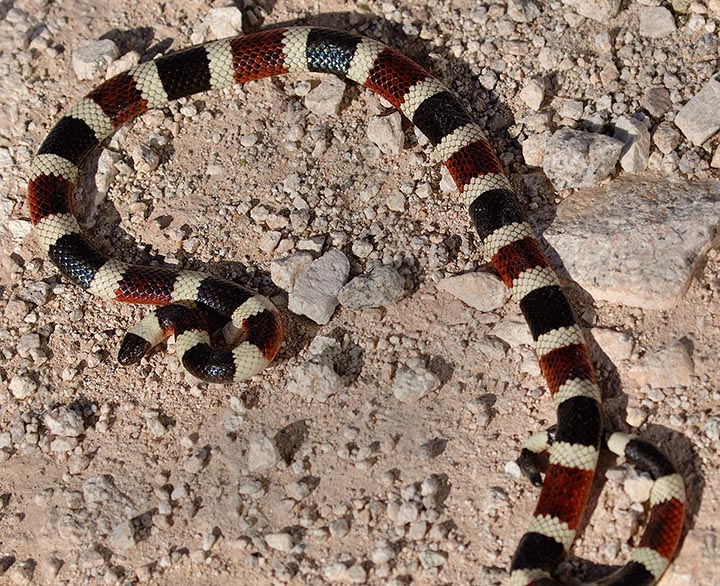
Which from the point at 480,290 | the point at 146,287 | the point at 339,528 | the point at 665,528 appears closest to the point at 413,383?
the point at 480,290

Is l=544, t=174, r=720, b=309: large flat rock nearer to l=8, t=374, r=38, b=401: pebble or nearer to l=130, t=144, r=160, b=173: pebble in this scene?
l=130, t=144, r=160, b=173: pebble

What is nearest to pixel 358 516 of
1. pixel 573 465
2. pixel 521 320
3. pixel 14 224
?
pixel 573 465

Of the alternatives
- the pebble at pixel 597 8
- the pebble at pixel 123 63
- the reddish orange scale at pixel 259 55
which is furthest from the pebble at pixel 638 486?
the pebble at pixel 123 63

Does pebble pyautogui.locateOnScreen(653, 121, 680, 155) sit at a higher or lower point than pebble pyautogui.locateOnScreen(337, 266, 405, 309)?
higher

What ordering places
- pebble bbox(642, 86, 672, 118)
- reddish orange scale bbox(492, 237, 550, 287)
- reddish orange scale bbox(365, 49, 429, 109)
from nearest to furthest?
reddish orange scale bbox(492, 237, 550, 287)
pebble bbox(642, 86, 672, 118)
reddish orange scale bbox(365, 49, 429, 109)

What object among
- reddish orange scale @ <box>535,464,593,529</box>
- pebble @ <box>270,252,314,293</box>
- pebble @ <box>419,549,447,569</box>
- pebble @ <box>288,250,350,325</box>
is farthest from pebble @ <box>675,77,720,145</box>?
pebble @ <box>419,549,447,569</box>

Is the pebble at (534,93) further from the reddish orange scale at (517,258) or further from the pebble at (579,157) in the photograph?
the reddish orange scale at (517,258)
